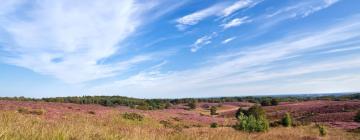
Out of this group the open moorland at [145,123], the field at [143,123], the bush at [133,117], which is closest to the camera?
the field at [143,123]

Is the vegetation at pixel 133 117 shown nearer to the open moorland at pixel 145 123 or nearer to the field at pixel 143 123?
the open moorland at pixel 145 123

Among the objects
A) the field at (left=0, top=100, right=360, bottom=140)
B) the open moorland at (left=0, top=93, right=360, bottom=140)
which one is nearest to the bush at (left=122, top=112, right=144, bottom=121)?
the open moorland at (left=0, top=93, right=360, bottom=140)

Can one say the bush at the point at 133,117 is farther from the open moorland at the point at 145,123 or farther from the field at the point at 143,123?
the field at the point at 143,123

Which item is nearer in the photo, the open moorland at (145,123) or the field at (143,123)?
the field at (143,123)

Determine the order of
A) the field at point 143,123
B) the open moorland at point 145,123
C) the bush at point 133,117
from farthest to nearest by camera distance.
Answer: the bush at point 133,117
the open moorland at point 145,123
the field at point 143,123

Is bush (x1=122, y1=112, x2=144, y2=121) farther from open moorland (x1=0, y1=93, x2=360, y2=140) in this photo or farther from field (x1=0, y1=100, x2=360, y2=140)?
field (x1=0, y1=100, x2=360, y2=140)

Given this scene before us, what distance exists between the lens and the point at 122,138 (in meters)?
7.15

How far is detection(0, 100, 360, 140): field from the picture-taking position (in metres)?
7.19

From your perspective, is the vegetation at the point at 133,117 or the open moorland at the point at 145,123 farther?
the vegetation at the point at 133,117

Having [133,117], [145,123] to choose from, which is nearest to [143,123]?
[145,123]

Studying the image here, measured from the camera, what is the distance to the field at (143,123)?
7.19 m

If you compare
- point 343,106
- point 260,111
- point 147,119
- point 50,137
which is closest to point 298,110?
point 343,106

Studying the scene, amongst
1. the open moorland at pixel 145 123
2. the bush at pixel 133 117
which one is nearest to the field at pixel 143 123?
the open moorland at pixel 145 123

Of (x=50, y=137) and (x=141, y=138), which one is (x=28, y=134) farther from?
(x=141, y=138)
